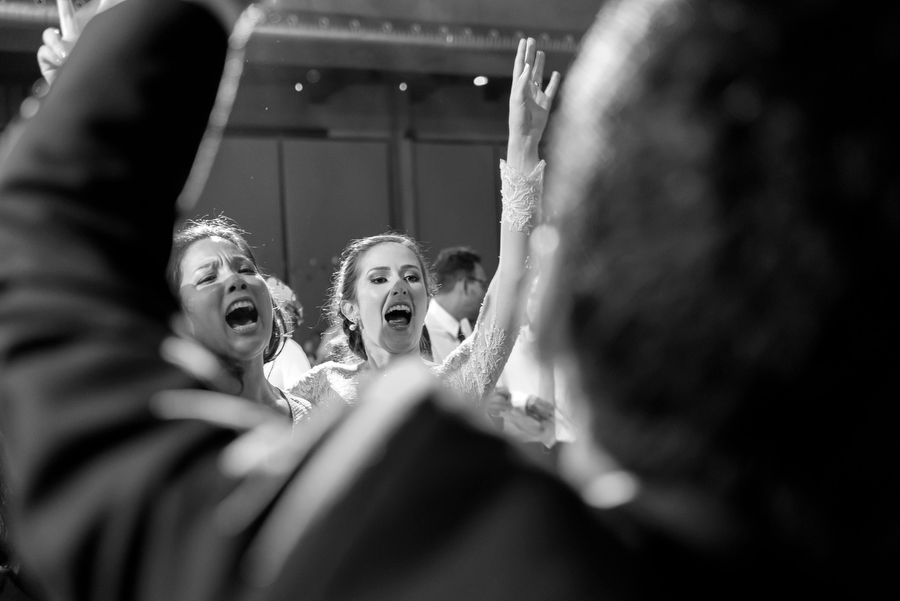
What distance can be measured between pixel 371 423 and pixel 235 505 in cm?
5

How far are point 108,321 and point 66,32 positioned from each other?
241 mm

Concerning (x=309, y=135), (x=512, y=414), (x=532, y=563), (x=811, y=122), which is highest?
(x=309, y=135)

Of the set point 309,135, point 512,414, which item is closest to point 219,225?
point 512,414

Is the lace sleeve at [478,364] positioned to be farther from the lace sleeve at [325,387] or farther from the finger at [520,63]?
the finger at [520,63]

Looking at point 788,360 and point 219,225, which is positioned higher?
point 219,225

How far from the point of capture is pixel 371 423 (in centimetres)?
31

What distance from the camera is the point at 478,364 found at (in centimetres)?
261

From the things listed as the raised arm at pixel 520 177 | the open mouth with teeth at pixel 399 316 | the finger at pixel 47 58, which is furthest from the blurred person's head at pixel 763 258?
the open mouth with teeth at pixel 399 316

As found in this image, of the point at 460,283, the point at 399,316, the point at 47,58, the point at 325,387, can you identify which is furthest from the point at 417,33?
the point at 47,58

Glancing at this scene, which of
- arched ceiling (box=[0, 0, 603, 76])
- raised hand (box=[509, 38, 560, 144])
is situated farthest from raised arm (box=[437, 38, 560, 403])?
arched ceiling (box=[0, 0, 603, 76])

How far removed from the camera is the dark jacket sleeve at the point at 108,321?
0.32 metres

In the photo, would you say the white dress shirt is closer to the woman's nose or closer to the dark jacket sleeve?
the woman's nose

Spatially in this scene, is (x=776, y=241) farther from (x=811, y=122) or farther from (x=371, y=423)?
(x=371, y=423)

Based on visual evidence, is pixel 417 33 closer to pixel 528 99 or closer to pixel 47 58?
pixel 528 99
